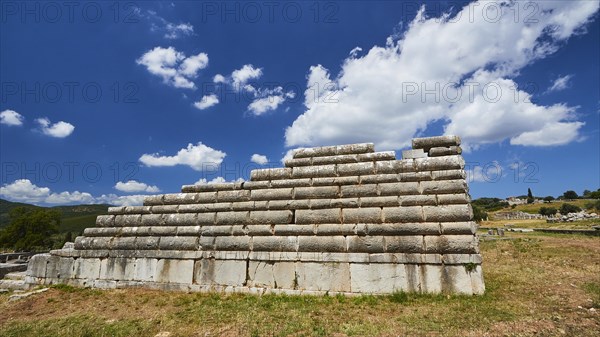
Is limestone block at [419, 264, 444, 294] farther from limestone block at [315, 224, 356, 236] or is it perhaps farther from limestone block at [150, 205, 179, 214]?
limestone block at [150, 205, 179, 214]

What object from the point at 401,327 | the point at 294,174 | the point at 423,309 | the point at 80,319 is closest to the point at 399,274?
the point at 423,309

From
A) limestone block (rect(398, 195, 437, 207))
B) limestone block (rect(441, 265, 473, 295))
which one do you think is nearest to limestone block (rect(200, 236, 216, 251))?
limestone block (rect(398, 195, 437, 207))

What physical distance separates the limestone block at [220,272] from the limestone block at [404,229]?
3659mm

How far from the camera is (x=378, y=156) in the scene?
9.34 meters

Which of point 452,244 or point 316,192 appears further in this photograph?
point 316,192

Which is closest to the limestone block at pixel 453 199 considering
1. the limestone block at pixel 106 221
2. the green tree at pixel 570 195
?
the limestone block at pixel 106 221

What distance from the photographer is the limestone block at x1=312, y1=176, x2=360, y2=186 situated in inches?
357

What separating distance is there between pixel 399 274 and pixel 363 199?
206 centimetres

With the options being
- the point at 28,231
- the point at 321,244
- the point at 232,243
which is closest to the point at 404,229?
the point at 321,244

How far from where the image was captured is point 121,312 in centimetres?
769

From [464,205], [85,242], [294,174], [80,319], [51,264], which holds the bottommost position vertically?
[80,319]

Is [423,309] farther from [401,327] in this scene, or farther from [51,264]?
[51,264]

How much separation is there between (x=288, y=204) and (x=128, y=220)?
5.59 metres

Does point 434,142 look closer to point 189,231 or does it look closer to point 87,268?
point 189,231
